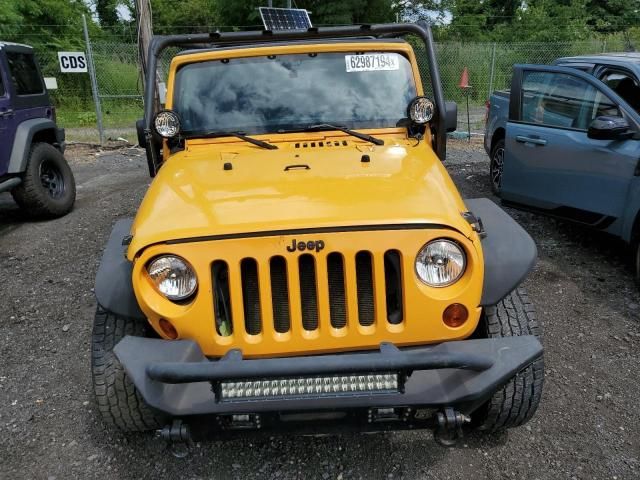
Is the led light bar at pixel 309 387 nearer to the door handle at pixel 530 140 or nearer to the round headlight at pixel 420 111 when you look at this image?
the round headlight at pixel 420 111

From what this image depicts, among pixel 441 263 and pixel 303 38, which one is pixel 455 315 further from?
pixel 303 38

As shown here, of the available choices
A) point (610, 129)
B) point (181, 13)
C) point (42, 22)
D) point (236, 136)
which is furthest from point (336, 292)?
point (181, 13)

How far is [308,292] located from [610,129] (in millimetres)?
3059

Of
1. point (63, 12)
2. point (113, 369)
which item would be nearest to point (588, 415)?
point (113, 369)

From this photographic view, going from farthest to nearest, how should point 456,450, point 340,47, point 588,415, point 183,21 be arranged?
point 183,21, point 340,47, point 588,415, point 456,450

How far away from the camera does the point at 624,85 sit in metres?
4.70

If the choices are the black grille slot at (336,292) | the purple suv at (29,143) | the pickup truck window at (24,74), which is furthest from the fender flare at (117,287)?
the pickup truck window at (24,74)

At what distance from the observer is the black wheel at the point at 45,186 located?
6.46 m

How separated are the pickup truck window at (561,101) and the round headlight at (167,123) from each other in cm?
332

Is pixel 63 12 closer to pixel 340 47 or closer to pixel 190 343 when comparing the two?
pixel 340 47

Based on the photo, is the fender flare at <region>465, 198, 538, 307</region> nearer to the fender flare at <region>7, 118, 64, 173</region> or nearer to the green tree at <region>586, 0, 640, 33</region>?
the fender flare at <region>7, 118, 64, 173</region>

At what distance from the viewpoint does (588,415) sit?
9.56 feet

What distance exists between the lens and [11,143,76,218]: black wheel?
21.2ft

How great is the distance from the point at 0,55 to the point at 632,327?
22.3 ft
